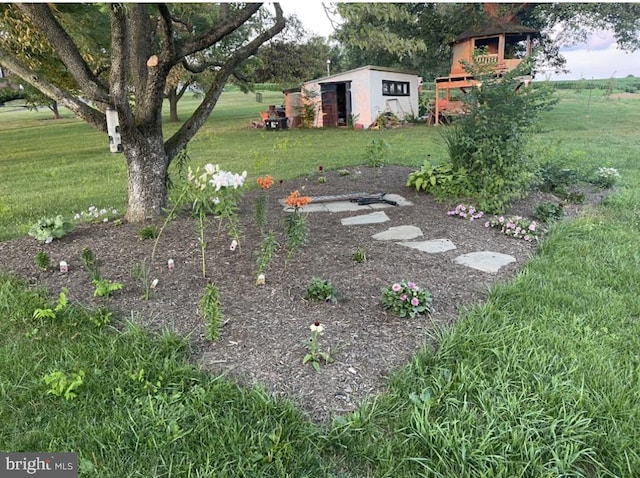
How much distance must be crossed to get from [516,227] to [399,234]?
96 cm

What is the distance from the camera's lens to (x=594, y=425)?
1591mm

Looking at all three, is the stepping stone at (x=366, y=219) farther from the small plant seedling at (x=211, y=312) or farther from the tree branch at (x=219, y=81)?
the small plant seedling at (x=211, y=312)

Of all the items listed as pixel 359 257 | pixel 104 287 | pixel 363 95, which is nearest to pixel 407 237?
pixel 359 257

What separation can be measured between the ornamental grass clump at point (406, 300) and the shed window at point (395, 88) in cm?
1446

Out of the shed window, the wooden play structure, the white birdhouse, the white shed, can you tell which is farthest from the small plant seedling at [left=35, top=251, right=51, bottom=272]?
the shed window

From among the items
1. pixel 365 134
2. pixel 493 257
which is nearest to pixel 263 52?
pixel 365 134

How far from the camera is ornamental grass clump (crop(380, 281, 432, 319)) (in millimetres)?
2293

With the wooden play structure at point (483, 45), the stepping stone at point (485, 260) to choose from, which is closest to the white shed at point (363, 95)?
the wooden play structure at point (483, 45)

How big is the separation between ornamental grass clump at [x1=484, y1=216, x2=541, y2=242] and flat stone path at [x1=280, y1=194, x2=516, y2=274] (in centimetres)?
47

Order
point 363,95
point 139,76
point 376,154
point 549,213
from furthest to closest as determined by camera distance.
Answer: point 363,95 < point 376,154 < point 549,213 < point 139,76

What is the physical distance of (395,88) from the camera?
16266 millimetres

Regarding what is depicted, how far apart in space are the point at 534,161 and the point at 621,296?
2045 millimetres

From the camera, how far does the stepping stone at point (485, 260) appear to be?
2.98 metres

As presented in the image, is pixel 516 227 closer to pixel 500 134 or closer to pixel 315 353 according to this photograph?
pixel 500 134
